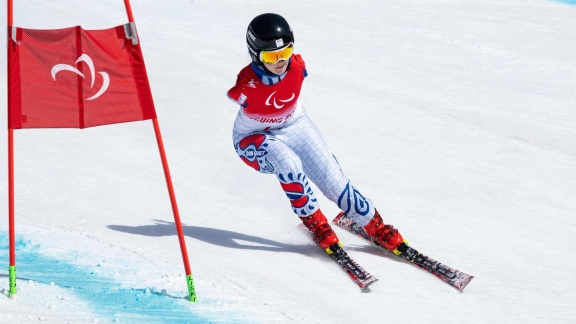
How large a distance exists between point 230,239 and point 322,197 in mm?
1548

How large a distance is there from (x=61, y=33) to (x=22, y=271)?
155cm

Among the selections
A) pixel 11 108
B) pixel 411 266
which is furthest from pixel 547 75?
pixel 11 108

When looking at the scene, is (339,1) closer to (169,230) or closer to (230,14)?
(230,14)

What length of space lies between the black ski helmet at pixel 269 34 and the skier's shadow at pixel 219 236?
142 centimetres

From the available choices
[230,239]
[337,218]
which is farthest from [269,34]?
[337,218]

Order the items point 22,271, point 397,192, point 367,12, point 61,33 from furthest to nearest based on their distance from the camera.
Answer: point 367,12, point 397,192, point 22,271, point 61,33

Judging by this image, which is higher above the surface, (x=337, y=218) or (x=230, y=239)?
(x=337, y=218)

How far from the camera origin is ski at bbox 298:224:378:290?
225 inches

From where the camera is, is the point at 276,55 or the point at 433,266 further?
the point at 433,266

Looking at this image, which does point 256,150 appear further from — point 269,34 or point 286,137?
point 269,34

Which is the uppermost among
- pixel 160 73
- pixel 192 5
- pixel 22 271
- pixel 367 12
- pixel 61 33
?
pixel 367 12

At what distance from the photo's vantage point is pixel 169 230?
6.47 meters

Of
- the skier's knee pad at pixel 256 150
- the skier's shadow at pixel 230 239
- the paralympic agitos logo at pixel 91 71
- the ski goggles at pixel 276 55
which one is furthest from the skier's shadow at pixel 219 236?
the paralympic agitos logo at pixel 91 71

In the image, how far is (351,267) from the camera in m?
5.91
